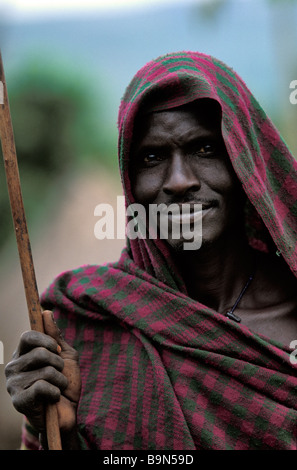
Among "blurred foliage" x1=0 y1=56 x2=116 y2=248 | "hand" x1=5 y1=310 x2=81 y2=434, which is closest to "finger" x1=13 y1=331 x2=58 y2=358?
"hand" x1=5 y1=310 x2=81 y2=434

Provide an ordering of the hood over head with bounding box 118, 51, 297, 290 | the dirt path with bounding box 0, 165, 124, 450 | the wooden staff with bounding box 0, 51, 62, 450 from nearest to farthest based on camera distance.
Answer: the wooden staff with bounding box 0, 51, 62, 450, the hood over head with bounding box 118, 51, 297, 290, the dirt path with bounding box 0, 165, 124, 450

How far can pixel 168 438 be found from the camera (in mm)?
1812

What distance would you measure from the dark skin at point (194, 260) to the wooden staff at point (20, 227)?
0.20 ft

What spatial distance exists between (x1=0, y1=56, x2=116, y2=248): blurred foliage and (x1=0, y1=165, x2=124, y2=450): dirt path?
0.23 metres

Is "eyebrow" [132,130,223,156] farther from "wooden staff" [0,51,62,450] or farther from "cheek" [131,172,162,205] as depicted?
"wooden staff" [0,51,62,450]

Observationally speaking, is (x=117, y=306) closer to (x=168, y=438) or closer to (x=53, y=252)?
(x=168, y=438)

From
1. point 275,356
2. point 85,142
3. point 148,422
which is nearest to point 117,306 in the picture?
point 148,422

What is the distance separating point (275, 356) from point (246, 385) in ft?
0.43

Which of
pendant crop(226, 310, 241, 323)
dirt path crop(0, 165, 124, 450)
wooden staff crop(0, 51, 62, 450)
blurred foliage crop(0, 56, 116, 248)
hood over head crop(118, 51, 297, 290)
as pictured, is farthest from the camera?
blurred foliage crop(0, 56, 116, 248)

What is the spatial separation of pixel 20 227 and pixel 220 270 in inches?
31.9

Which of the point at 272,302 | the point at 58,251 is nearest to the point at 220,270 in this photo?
the point at 272,302

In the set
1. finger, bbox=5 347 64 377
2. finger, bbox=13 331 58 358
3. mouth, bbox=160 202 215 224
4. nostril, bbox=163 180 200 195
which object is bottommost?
finger, bbox=5 347 64 377

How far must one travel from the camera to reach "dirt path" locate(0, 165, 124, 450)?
16.8ft

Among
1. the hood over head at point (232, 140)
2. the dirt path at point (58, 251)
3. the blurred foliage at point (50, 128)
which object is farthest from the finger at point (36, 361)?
the blurred foliage at point (50, 128)
